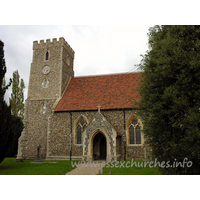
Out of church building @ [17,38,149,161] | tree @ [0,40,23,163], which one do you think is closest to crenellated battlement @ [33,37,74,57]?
church building @ [17,38,149,161]

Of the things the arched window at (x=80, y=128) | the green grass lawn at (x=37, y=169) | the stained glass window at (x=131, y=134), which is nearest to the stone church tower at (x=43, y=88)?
the arched window at (x=80, y=128)

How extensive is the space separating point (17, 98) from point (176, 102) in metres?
28.5

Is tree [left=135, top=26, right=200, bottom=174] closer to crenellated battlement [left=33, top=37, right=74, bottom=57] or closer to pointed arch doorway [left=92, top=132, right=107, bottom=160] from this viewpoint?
pointed arch doorway [left=92, top=132, right=107, bottom=160]

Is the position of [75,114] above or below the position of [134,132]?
above

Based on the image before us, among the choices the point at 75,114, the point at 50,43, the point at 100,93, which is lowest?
the point at 75,114

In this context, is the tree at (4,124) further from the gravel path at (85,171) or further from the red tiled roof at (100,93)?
the red tiled roof at (100,93)

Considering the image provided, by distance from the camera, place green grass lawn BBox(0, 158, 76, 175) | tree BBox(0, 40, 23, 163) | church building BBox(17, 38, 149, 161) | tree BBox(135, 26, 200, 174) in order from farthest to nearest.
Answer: church building BBox(17, 38, 149, 161), tree BBox(0, 40, 23, 163), green grass lawn BBox(0, 158, 76, 175), tree BBox(135, 26, 200, 174)

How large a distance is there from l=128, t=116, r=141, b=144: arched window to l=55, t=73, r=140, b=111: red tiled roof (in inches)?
62.0

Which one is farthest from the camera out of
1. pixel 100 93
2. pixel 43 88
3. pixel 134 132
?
pixel 43 88

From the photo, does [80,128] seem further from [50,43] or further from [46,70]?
[50,43]

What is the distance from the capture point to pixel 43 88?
818 inches

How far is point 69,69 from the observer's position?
2314cm

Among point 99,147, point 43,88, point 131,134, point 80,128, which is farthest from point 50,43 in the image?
point 131,134

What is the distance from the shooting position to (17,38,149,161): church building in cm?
1556
